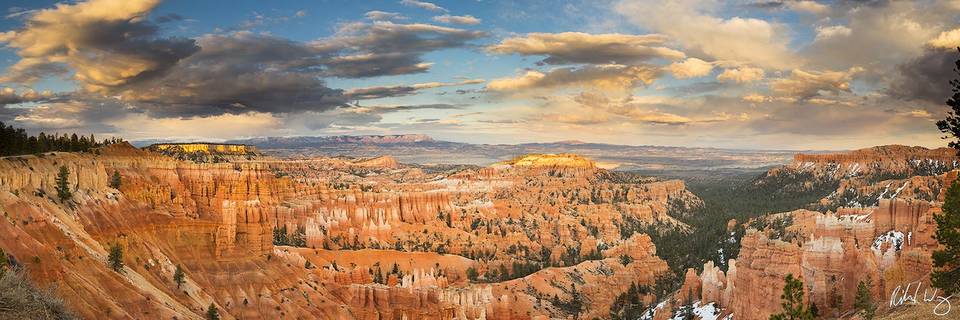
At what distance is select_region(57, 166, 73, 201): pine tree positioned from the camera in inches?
1858

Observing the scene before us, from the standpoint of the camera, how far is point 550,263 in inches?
4225

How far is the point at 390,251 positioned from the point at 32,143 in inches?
1947

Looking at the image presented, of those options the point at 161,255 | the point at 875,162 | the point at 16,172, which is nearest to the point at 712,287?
the point at 161,255

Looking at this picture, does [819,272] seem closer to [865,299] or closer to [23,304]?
[865,299]

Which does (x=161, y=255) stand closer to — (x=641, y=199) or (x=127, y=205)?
(x=127, y=205)

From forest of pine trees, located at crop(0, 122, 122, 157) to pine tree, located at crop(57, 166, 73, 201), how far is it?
1171 cm

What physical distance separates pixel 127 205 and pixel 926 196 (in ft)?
382

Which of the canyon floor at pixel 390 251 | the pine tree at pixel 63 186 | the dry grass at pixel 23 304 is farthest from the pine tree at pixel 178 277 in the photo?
the dry grass at pixel 23 304

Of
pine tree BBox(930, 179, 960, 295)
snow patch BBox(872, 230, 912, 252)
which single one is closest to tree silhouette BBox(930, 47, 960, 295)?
pine tree BBox(930, 179, 960, 295)

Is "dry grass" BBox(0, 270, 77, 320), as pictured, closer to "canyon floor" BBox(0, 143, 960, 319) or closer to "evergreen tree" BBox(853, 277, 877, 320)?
"canyon floor" BBox(0, 143, 960, 319)

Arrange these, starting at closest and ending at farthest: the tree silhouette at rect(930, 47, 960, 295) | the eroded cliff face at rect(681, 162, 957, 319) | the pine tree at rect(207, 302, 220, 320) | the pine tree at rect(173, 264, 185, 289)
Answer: the tree silhouette at rect(930, 47, 960, 295)
the pine tree at rect(207, 302, 220, 320)
the eroded cliff face at rect(681, 162, 957, 319)
the pine tree at rect(173, 264, 185, 289)

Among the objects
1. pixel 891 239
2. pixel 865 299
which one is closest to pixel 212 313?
pixel 865 299

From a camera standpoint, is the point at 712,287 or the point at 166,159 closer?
the point at 712,287

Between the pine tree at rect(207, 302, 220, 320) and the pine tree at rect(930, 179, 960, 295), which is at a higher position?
the pine tree at rect(930, 179, 960, 295)
